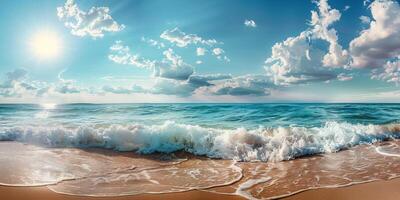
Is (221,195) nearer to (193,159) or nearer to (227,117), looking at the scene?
(193,159)

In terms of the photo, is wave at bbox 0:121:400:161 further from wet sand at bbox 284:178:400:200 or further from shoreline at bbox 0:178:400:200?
shoreline at bbox 0:178:400:200

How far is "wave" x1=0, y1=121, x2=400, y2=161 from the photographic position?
9.59 metres

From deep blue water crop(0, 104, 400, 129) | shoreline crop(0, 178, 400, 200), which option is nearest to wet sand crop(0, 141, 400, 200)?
shoreline crop(0, 178, 400, 200)

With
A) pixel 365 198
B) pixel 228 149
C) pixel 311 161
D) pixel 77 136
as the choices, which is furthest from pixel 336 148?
pixel 77 136

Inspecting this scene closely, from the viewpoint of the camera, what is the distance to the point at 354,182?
6543mm

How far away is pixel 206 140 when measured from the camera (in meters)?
10.4

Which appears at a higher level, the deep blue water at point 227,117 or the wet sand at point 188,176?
the deep blue water at point 227,117

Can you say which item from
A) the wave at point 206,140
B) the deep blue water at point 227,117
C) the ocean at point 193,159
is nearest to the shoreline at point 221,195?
the ocean at point 193,159

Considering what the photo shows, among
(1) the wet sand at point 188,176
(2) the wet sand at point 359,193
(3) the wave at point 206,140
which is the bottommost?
(2) the wet sand at point 359,193

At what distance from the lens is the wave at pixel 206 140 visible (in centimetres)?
959

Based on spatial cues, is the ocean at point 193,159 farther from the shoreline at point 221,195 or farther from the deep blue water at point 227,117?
the deep blue water at point 227,117

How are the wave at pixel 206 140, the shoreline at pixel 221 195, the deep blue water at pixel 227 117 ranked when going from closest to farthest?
the shoreline at pixel 221 195, the wave at pixel 206 140, the deep blue water at pixel 227 117

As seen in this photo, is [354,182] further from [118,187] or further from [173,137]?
[173,137]

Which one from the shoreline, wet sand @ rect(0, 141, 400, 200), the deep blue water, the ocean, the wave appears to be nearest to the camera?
the shoreline
